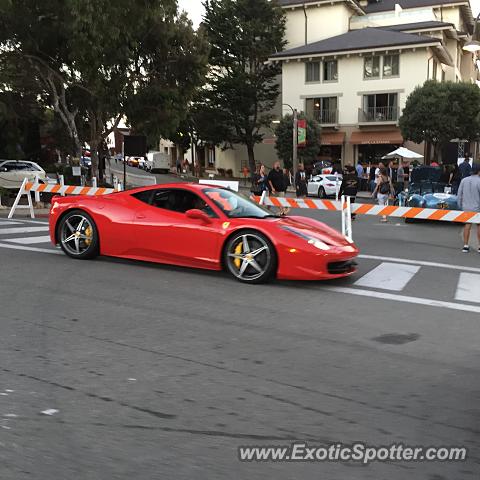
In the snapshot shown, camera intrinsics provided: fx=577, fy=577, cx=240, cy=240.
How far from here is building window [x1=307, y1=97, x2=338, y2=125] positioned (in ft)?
158

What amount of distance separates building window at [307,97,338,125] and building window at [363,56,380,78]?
330 centimetres

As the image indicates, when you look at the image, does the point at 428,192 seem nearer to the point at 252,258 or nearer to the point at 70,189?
the point at 70,189

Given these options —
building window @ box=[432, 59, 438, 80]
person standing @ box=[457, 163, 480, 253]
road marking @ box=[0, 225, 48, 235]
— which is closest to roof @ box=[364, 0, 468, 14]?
building window @ box=[432, 59, 438, 80]

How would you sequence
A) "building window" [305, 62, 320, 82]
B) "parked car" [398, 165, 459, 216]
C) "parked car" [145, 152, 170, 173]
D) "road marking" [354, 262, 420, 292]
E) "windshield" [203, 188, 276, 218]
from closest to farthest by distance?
"road marking" [354, 262, 420, 292]
"windshield" [203, 188, 276, 218]
"parked car" [398, 165, 459, 216]
"building window" [305, 62, 320, 82]
"parked car" [145, 152, 170, 173]

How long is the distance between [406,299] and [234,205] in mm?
2675

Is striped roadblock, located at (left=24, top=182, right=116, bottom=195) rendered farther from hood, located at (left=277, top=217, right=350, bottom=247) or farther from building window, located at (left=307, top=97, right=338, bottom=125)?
building window, located at (left=307, top=97, right=338, bottom=125)

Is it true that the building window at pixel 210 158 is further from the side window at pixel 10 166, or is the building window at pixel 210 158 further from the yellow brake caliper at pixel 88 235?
the yellow brake caliper at pixel 88 235

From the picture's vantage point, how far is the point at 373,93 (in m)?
46.3

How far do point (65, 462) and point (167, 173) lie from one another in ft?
200

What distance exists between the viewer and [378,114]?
46281 mm

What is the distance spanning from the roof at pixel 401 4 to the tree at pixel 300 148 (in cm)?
2176

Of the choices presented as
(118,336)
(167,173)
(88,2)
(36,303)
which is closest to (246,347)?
(118,336)

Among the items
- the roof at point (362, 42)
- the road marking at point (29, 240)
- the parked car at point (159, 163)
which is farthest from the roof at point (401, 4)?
the road marking at point (29, 240)

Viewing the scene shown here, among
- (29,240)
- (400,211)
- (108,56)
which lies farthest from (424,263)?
(108,56)
